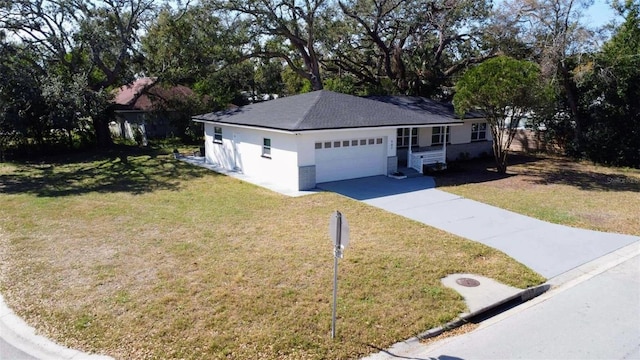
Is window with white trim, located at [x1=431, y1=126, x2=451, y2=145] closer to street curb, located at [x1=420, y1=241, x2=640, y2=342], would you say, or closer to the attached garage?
the attached garage

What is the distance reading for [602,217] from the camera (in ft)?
42.4

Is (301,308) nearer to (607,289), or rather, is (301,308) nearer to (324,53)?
(607,289)

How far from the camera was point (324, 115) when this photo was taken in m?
17.1

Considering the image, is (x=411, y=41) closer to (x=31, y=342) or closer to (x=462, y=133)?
(x=462, y=133)

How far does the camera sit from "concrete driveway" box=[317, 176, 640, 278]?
982cm

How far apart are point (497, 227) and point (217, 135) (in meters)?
14.6

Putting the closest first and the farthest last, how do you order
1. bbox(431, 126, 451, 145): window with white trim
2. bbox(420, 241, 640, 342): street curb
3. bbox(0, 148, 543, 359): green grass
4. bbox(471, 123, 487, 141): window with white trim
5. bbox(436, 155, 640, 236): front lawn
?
bbox(0, 148, 543, 359): green grass → bbox(420, 241, 640, 342): street curb → bbox(436, 155, 640, 236): front lawn → bbox(431, 126, 451, 145): window with white trim → bbox(471, 123, 487, 141): window with white trim

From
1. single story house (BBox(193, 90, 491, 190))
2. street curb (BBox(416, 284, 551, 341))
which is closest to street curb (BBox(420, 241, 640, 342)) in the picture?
street curb (BBox(416, 284, 551, 341))

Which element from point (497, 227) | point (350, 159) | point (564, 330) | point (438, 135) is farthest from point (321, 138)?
point (564, 330)

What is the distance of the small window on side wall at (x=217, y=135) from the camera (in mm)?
21462

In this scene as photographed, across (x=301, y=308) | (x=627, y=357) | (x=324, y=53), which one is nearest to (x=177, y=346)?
(x=301, y=308)

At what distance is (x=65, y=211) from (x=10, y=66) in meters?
14.1

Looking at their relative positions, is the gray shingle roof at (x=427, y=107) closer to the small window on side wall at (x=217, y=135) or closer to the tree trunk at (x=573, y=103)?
the tree trunk at (x=573, y=103)

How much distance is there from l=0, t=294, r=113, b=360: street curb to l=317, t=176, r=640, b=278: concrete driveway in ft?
28.2
